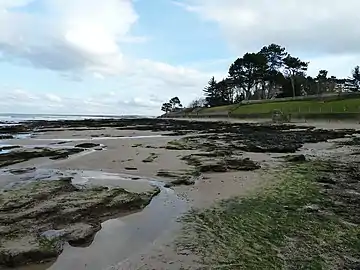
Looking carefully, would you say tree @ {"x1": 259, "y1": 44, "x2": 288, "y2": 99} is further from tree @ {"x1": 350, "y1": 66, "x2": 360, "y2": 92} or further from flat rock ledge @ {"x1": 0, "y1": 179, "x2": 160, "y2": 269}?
flat rock ledge @ {"x1": 0, "y1": 179, "x2": 160, "y2": 269}

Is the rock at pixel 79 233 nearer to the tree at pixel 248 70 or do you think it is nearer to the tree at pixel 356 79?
the tree at pixel 248 70

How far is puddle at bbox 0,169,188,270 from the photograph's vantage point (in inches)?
235

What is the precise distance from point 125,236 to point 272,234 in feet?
9.01

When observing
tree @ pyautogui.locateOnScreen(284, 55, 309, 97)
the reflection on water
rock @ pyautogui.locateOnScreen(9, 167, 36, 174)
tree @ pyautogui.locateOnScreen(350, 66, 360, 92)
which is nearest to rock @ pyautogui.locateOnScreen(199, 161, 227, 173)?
the reflection on water

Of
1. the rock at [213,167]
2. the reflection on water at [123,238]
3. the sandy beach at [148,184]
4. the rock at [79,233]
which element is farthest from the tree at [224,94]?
the rock at [79,233]

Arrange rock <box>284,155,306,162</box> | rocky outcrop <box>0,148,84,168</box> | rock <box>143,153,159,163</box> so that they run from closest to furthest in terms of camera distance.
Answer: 1. rock <box>284,155,306,162</box>
2. rock <box>143,153,159,163</box>
3. rocky outcrop <box>0,148,84,168</box>

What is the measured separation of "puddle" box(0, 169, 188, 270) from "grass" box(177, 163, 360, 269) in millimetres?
563

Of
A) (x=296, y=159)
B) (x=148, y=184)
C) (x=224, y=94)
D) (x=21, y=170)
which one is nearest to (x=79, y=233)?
(x=148, y=184)

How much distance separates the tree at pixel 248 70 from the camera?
3597 inches

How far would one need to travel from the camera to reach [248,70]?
94812 millimetres

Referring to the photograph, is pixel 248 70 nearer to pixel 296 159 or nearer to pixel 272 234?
pixel 296 159

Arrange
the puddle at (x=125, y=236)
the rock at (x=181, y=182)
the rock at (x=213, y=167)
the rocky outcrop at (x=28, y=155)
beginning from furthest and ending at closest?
the rocky outcrop at (x=28, y=155), the rock at (x=213, y=167), the rock at (x=181, y=182), the puddle at (x=125, y=236)

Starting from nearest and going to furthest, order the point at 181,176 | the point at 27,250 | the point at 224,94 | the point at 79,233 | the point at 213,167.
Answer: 1. the point at 27,250
2. the point at 79,233
3. the point at 181,176
4. the point at 213,167
5. the point at 224,94

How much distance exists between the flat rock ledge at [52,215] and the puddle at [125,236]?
0.20 meters
